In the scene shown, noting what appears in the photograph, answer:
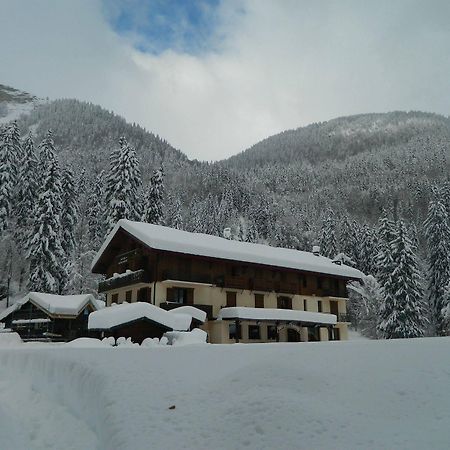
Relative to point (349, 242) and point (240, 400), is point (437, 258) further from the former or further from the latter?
point (240, 400)

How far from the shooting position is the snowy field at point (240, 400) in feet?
26.4

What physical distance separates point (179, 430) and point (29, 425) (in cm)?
427

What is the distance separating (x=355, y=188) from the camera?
16512 centimetres

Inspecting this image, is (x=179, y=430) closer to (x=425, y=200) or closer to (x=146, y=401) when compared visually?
(x=146, y=401)

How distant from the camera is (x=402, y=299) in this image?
163ft

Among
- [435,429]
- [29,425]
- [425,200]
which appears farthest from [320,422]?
[425,200]

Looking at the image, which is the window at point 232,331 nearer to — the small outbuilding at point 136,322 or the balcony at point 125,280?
the balcony at point 125,280

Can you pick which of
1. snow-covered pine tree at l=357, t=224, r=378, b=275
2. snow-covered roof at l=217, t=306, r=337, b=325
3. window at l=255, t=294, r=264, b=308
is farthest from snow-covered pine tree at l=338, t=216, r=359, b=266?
window at l=255, t=294, r=264, b=308

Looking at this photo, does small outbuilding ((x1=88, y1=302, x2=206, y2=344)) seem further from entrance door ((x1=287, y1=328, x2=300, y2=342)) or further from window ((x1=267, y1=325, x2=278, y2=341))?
entrance door ((x1=287, y1=328, x2=300, y2=342))

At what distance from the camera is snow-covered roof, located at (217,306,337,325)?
37.2 meters

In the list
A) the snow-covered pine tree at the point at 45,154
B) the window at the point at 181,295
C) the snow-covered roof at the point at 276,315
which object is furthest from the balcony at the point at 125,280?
the snow-covered pine tree at the point at 45,154

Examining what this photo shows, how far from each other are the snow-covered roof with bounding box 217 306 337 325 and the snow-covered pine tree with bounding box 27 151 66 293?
19320mm

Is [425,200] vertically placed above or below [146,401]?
above

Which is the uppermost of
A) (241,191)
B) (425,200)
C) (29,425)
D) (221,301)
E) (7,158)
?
(241,191)
